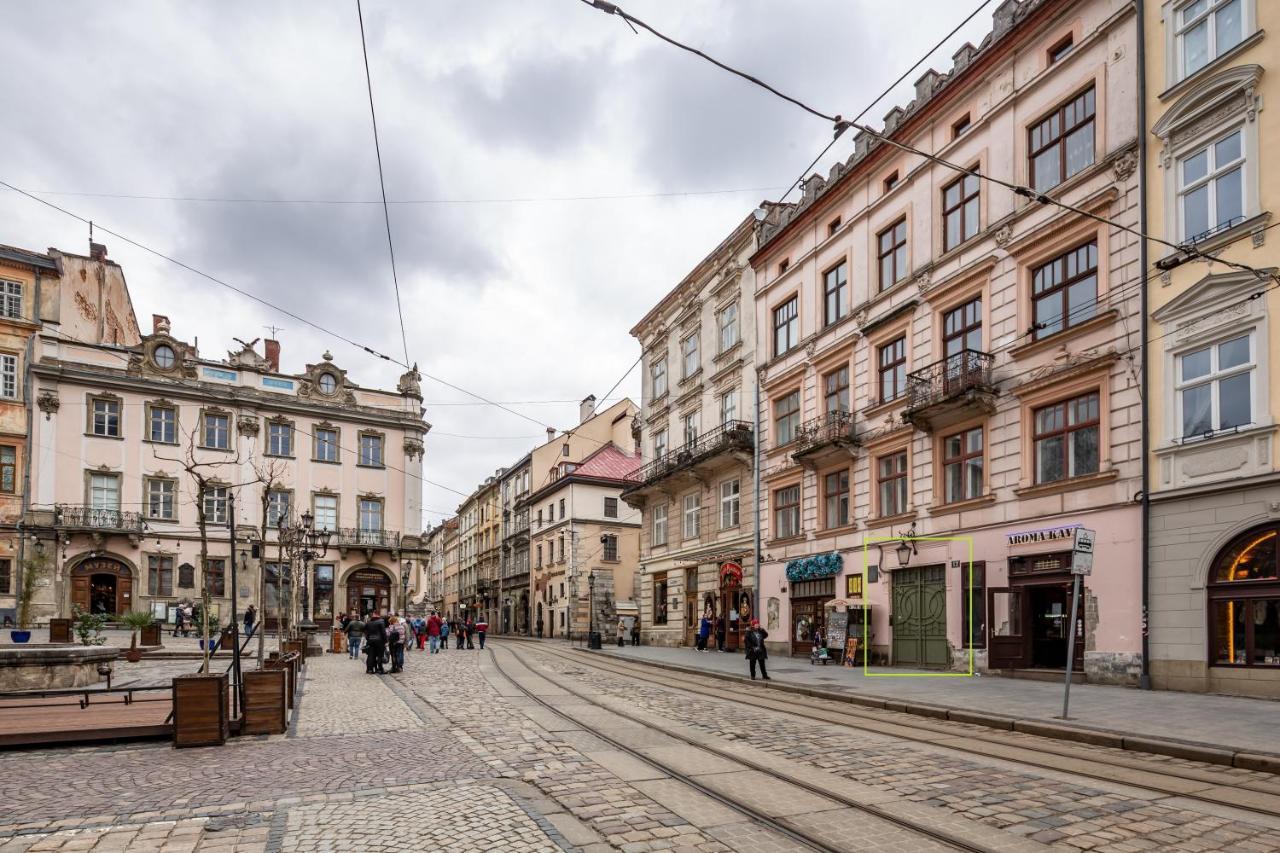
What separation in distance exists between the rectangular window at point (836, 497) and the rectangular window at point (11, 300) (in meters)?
40.3

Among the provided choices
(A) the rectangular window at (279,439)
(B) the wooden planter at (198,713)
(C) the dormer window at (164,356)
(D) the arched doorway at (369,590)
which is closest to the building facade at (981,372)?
(B) the wooden planter at (198,713)

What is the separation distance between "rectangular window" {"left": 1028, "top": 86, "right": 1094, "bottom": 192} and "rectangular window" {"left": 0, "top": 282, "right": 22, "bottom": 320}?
1809 inches

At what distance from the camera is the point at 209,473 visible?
48.4 m

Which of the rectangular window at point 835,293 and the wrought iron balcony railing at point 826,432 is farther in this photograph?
the rectangular window at point 835,293

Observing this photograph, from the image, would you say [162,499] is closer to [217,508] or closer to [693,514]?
[217,508]

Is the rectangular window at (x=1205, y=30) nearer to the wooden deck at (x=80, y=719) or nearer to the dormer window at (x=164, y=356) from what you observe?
the wooden deck at (x=80, y=719)

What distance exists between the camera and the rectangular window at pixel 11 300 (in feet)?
144

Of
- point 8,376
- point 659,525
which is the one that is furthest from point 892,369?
point 8,376

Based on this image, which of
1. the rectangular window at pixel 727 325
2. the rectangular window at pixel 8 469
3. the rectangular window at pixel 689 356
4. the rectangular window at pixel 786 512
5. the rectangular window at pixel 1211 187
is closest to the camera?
the rectangular window at pixel 1211 187

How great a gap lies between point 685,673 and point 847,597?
231 inches

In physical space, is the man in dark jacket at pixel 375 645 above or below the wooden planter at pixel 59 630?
above

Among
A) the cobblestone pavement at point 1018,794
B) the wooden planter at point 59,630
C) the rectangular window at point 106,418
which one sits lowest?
the wooden planter at point 59,630

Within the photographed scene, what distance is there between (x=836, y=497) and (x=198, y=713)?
68.7 feet

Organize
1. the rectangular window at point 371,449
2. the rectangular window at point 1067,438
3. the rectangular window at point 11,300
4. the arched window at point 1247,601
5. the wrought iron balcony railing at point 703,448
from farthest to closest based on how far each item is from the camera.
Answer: the rectangular window at point 371,449, the rectangular window at point 11,300, the wrought iron balcony railing at point 703,448, the rectangular window at point 1067,438, the arched window at point 1247,601
